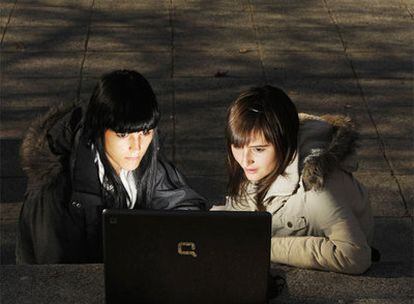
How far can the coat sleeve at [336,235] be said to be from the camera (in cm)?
451

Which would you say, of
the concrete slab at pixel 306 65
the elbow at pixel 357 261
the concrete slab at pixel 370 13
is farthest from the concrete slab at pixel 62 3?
the elbow at pixel 357 261

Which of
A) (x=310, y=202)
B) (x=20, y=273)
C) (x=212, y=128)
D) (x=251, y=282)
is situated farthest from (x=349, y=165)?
(x=212, y=128)

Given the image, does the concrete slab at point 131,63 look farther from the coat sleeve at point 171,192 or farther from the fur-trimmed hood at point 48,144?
Result: the fur-trimmed hood at point 48,144

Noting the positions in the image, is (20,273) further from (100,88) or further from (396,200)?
(396,200)

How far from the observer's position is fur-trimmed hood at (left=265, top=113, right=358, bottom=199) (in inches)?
177

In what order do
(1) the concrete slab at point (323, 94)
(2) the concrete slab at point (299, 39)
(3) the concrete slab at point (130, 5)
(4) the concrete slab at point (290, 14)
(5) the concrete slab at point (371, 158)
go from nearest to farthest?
(5) the concrete slab at point (371, 158), (1) the concrete slab at point (323, 94), (2) the concrete slab at point (299, 39), (4) the concrete slab at point (290, 14), (3) the concrete slab at point (130, 5)

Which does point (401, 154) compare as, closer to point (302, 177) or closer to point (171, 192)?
point (171, 192)

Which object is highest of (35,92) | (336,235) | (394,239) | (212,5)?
(212,5)

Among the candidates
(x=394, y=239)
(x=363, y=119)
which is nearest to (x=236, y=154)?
(x=394, y=239)

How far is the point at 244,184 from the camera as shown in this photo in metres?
4.81

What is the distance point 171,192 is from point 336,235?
933mm

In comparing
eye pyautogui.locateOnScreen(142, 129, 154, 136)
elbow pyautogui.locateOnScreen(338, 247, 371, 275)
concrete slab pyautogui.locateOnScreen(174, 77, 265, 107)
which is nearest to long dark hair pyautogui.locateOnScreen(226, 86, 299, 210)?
eye pyautogui.locateOnScreen(142, 129, 154, 136)

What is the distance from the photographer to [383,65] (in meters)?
9.42

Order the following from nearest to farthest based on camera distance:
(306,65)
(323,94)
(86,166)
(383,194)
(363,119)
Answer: (86,166)
(383,194)
(363,119)
(323,94)
(306,65)
